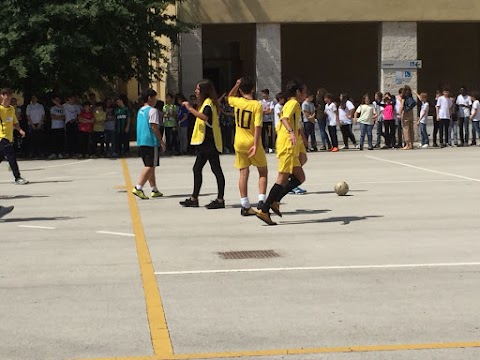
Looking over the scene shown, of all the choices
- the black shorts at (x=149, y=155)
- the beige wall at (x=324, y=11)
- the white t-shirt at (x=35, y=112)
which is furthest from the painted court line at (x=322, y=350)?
the beige wall at (x=324, y=11)

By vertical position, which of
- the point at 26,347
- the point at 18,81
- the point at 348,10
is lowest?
the point at 26,347

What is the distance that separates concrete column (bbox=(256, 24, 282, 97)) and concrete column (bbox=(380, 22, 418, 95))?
3.32 metres

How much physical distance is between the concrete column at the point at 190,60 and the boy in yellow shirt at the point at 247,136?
18416mm

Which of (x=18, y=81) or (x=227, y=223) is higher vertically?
(x=18, y=81)

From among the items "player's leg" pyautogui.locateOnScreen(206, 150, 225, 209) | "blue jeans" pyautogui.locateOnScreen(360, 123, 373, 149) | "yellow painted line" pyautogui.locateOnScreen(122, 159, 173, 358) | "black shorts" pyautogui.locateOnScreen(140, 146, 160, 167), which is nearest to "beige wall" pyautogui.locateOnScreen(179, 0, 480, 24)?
"blue jeans" pyautogui.locateOnScreen(360, 123, 373, 149)

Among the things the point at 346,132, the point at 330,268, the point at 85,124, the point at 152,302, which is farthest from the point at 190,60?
the point at 152,302

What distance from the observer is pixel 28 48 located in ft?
87.0

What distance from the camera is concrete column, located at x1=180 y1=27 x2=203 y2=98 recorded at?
31.4 meters

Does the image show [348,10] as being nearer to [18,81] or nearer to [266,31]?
[266,31]

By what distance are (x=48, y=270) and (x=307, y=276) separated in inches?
92.7

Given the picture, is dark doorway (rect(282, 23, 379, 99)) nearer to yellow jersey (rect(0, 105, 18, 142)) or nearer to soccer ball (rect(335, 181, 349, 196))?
yellow jersey (rect(0, 105, 18, 142))

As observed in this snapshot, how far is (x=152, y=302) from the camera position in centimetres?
775

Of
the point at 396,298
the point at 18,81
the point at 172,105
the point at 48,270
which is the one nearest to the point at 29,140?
the point at 18,81

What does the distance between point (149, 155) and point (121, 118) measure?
1263 cm
